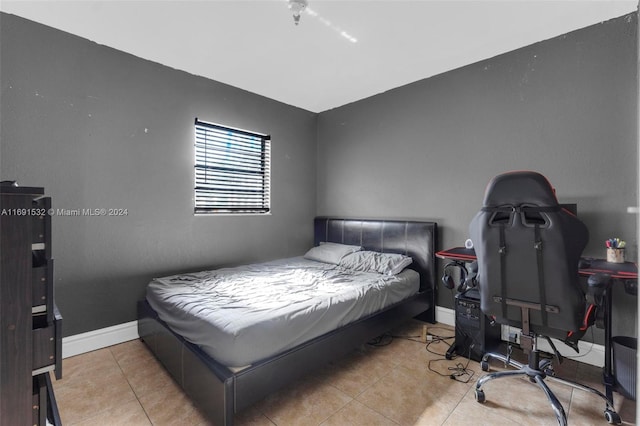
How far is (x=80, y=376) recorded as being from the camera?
2.12 meters

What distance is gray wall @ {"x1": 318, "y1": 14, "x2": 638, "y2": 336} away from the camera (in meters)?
2.22

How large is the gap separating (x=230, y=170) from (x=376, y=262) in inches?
77.0

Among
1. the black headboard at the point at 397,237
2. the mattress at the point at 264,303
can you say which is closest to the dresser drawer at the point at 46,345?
the mattress at the point at 264,303

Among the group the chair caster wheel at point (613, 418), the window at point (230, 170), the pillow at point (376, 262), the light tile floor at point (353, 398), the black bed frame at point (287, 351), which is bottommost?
the light tile floor at point (353, 398)

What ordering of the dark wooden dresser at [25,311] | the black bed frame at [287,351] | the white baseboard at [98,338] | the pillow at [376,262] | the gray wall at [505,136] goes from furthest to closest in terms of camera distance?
the pillow at [376,262]
the white baseboard at [98,338]
the gray wall at [505,136]
the black bed frame at [287,351]
the dark wooden dresser at [25,311]

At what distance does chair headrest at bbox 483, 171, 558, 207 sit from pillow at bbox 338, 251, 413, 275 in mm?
1339

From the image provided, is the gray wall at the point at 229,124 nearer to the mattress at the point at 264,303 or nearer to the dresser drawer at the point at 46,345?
the mattress at the point at 264,303

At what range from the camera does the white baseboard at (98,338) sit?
2393 mm

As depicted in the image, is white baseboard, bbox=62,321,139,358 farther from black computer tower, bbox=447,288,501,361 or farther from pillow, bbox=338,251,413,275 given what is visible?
black computer tower, bbox=447,288,501,361

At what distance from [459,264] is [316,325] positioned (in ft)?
3.95

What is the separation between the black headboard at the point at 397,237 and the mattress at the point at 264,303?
19 centimetres

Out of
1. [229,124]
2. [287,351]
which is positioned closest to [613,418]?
[287,351]

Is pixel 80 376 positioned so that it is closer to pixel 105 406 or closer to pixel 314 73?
pixel 105 406

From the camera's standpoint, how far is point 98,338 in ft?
8.28
